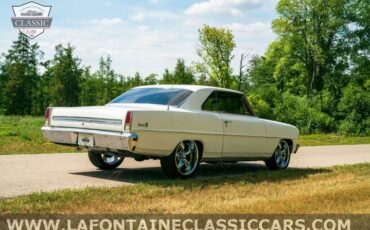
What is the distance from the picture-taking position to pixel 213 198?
6410 mm

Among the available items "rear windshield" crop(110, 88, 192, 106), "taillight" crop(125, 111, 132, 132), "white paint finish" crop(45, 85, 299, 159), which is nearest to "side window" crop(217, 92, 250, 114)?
"white paint finish" crop(45, 85, 299, 159)

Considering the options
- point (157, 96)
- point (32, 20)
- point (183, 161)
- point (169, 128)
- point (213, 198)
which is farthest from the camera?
point (32, 20)

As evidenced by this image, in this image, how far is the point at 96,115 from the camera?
25.4ft

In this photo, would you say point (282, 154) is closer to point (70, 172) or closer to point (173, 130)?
point (173, 130)

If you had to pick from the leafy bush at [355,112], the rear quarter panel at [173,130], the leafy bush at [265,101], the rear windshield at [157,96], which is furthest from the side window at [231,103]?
the leafy bush at [265,101]

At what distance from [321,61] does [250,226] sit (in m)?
45.4

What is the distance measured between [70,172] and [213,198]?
3.37 metres

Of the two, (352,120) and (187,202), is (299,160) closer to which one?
(187,202)

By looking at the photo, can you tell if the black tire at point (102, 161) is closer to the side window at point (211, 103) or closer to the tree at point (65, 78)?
the side window at point (211, 103)

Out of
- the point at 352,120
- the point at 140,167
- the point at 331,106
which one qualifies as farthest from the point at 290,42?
the point at 140,167

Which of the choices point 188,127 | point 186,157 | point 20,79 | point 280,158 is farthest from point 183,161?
point 20,79

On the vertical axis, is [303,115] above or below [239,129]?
above

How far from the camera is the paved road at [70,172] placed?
24.2 feet

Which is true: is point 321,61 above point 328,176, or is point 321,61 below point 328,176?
above
